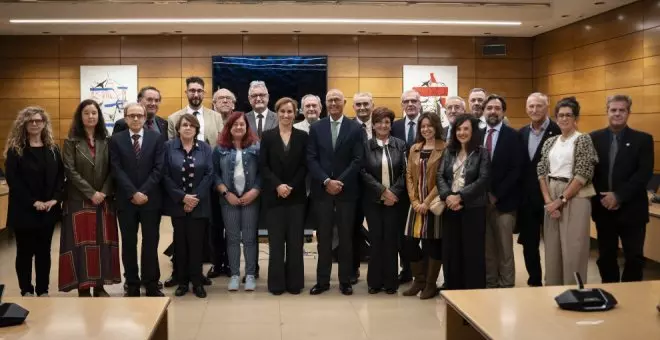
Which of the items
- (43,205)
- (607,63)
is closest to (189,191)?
(43,205)

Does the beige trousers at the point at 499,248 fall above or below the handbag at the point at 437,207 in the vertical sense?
below

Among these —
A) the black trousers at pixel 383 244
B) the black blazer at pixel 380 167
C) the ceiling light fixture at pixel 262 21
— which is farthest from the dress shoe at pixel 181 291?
the ceiling light fixture at pixel 262 21

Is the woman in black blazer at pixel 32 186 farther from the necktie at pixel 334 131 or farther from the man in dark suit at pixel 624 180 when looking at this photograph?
the man in dark suit at pixel 624 180

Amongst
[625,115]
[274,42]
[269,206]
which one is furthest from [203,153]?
[274,42]

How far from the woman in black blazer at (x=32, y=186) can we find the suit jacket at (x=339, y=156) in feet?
7.16

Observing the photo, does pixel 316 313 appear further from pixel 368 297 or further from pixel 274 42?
pixel 274 42

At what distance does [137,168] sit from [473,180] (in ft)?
9.28

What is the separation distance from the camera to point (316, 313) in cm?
523

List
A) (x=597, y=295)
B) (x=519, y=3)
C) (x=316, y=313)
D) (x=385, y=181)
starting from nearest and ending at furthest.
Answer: (x=597, y=295)
(x=316, y=313)
(x=385, y=181)
(x=519, y=3)

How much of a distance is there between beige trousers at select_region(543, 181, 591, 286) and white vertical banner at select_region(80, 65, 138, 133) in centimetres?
884

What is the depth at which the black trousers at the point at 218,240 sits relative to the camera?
21.2ft

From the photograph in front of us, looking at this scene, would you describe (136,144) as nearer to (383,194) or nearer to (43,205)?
Answer: (43,205)

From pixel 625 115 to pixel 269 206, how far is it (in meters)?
3.14

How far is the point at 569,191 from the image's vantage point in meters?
5.09
